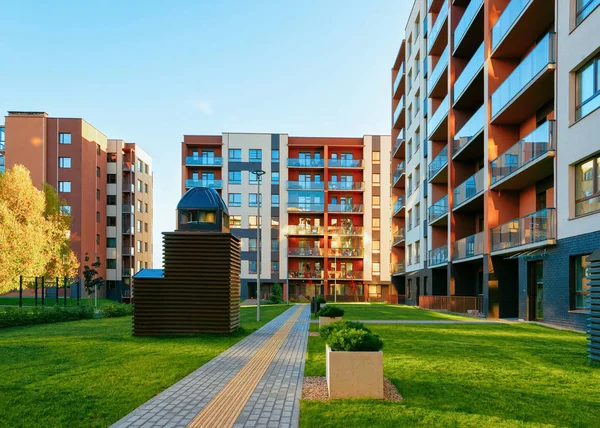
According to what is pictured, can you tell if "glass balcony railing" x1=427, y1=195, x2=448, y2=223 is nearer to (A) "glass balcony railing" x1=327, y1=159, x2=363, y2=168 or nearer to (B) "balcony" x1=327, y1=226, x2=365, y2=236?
(B) "balcony" x1=327, y1=226, x2=365, y2=236

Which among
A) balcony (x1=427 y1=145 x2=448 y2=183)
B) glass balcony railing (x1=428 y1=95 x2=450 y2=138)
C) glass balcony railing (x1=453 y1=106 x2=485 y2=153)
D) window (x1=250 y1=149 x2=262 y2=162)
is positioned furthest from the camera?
window (x1=250 y1=149 x2=262 y2=162)

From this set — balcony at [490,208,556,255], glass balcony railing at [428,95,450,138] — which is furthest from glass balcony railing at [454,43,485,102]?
balcony at [490,208,556,255]

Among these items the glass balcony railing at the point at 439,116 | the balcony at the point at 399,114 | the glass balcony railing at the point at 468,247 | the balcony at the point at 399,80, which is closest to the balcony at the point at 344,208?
the balcony at the point at 399,114

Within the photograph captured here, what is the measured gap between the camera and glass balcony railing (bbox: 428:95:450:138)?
109 ft

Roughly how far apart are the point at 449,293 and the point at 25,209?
97.3ft

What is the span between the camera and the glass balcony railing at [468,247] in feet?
88.0

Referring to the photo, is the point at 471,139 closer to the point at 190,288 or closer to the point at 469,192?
the point at 469,192

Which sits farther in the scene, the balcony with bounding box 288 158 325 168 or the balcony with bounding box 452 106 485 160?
the balcony with bounding box 288 158 325 168

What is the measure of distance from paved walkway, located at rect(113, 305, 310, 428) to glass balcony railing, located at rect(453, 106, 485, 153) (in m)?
19.4

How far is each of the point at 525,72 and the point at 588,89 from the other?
4.53 metres

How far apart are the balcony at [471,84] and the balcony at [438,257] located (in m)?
9.64

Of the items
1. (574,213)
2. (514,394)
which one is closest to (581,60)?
(574,213)

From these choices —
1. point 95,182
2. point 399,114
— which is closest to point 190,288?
point 399,114

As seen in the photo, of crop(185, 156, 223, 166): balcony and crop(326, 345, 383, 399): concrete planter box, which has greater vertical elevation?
crop(185, 156, 223, 166): balcony
